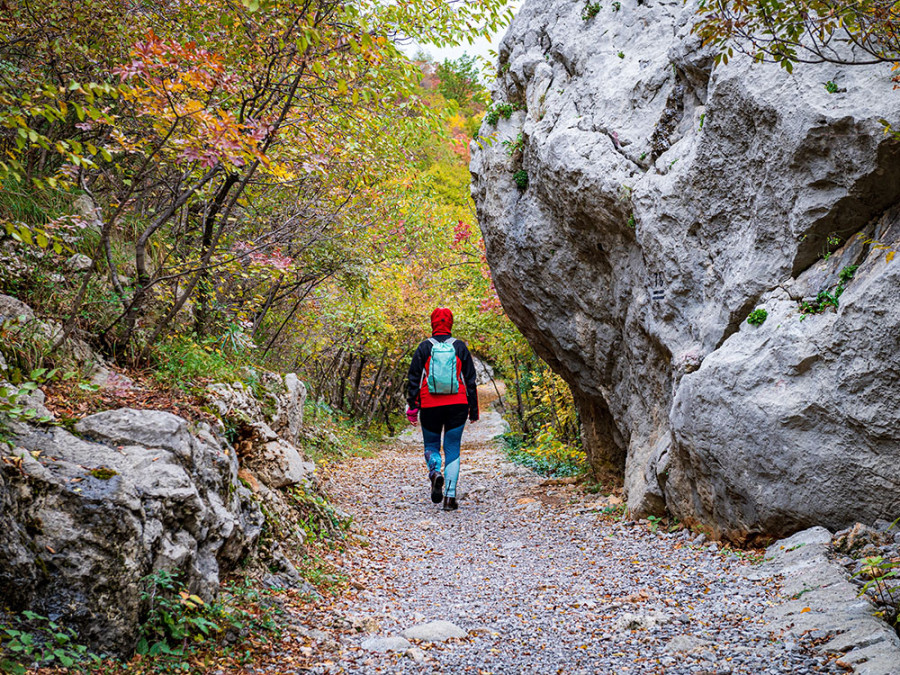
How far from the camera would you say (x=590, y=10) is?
7.62m

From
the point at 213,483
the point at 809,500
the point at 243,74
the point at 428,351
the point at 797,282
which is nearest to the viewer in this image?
the point at 213,483

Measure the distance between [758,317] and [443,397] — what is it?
3.93 m

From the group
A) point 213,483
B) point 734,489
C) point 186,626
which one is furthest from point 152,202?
point 734,489

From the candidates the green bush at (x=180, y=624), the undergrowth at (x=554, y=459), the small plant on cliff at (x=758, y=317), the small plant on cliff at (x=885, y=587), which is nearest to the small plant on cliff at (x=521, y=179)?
the small plant on cliff at (x=758, y=317)

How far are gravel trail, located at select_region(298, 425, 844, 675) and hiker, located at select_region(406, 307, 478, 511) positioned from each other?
→ 508 mm

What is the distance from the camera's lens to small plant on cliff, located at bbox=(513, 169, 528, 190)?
8.20 m

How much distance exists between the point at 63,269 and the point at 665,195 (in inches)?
220

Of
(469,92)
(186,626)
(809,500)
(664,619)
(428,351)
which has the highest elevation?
(469,92)

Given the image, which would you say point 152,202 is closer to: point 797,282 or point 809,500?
point 797,282

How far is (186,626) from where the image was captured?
315cm

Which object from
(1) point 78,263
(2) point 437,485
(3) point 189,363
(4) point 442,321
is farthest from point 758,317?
(1) point 78,263

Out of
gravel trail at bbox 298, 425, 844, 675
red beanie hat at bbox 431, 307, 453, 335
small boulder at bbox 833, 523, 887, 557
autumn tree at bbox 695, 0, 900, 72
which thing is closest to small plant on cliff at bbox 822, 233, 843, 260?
autumn tree at bbox 695, 0, 900, 72

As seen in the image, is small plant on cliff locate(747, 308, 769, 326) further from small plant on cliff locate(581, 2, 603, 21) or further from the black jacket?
small plant on cliff locate(581, 2, 603, 21)

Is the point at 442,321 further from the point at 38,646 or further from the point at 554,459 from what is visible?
the point at 38,646
